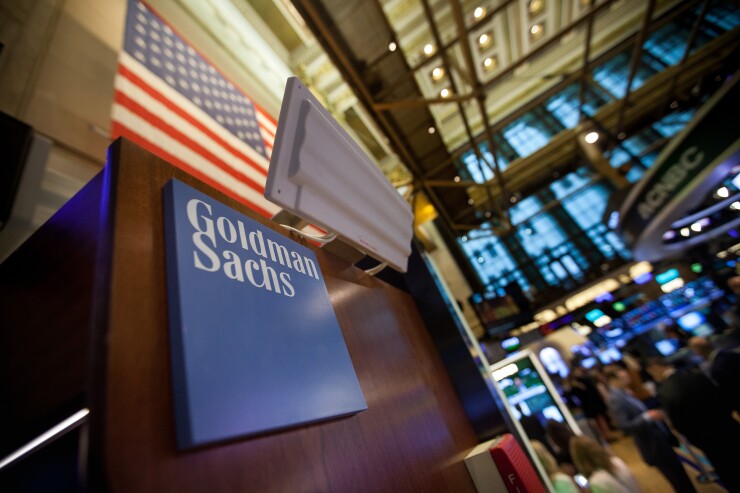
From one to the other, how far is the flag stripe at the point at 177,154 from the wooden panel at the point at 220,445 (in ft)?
3.16

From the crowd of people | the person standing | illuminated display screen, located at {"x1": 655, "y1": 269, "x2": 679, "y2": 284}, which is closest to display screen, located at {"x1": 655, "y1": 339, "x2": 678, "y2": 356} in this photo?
illuminated display screen, located at {"x1": 655, "y1": 269, "x2": 679, "y2": 284}

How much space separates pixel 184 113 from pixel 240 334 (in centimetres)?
188

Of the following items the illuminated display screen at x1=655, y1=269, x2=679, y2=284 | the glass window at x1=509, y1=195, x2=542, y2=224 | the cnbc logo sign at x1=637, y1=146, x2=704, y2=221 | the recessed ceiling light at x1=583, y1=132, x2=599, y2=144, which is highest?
the glass window at x1=509, y1=195, x2=542, y2=224

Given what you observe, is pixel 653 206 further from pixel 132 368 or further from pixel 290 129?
pixel 132 368

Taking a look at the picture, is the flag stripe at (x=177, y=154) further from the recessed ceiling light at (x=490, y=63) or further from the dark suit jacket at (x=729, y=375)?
the recessed ceiling light at (x=490, y=63)

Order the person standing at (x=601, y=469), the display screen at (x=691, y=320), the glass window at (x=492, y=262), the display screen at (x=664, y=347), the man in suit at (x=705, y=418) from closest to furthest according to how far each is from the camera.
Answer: the person standing at (x=601, y=469) → the man in suit at (x=705, y=418) → the display screen at (x=691, y=320) → the display screen at (x=664, y=347) → the glass window at (x=492, y=262)

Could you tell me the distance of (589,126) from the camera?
903 cm

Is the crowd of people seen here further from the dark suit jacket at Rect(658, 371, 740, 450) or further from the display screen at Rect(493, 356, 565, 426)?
the display screen at Rect(493, 356, 565, 426)

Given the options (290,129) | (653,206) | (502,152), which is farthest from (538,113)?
(290,129)

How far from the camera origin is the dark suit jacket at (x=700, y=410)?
3.49m

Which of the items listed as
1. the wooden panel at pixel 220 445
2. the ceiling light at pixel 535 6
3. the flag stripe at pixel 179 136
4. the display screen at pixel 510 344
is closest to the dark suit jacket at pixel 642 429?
the wooden panel at pixel 220 445

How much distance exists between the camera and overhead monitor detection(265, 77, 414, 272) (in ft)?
2.96

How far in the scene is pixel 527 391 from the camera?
5.23 metres

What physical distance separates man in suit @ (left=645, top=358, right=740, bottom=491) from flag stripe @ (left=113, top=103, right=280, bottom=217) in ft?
16.0
